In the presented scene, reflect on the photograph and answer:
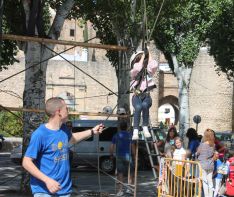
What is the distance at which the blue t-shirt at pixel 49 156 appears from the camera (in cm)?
613

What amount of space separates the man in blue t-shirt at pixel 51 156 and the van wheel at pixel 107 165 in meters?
15.2

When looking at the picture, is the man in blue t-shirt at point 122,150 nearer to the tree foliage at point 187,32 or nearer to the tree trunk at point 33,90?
the tree trunk at point 33,90

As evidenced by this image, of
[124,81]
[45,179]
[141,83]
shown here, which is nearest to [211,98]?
[124,81]

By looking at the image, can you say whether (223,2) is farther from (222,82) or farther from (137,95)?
(222,82)

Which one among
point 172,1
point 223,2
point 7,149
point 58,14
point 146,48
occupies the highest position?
point 223,2

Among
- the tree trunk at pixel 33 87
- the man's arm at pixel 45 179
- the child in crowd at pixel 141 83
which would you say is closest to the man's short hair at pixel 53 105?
the man's arm at pixel 45 179

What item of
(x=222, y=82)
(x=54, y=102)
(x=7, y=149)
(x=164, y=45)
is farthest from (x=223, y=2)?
(x=222, y=82)

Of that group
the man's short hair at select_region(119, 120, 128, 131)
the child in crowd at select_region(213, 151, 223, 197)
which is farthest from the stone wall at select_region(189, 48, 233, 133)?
the child in crowd at select_region(213, 151, 223, 197)

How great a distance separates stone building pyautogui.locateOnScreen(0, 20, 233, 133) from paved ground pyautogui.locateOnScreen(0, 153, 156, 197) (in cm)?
3234

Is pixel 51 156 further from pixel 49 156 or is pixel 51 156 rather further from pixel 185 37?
pixel 185 37

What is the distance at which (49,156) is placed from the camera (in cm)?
619

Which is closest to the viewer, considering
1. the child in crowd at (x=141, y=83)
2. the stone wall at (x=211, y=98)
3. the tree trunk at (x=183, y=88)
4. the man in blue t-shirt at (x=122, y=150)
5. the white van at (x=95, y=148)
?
the child in crowd at (x=141, y=83)

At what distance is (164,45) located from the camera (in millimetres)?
33125

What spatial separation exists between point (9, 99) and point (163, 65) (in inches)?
600
